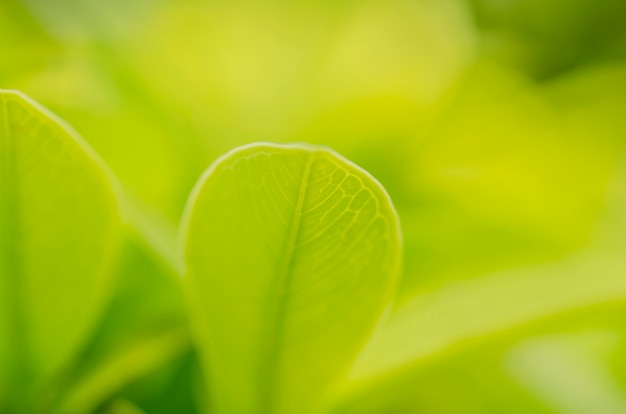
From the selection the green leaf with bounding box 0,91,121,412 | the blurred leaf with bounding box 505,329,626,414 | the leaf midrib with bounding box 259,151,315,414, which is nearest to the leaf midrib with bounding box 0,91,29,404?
the green leaf with bounding box 0,91,121,412

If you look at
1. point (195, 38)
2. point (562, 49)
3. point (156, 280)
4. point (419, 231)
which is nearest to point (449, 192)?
point (419, 231)

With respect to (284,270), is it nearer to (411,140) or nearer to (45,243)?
(45,243)

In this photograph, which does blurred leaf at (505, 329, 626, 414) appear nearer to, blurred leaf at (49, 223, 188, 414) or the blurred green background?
the blurred green background

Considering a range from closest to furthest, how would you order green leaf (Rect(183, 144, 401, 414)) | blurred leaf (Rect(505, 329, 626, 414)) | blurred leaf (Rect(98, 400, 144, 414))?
1. green leaf (Rect(183, 144, 401, 414))
2. blurred leaf (Rect(98, 400, 144, 414))
3. blurred leaf (Rect(505, 329, 626, 414))

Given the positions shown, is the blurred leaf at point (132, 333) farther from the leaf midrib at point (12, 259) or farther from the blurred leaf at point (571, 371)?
the blurred leaf at point (571, 371)

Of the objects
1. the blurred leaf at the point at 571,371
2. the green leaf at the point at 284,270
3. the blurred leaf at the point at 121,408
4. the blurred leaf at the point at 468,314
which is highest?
the green leaf at the point at 284,270

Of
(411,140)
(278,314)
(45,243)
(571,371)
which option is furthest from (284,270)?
(411,140)

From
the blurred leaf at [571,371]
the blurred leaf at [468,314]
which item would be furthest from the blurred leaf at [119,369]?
the blurred leaf at [571,371]

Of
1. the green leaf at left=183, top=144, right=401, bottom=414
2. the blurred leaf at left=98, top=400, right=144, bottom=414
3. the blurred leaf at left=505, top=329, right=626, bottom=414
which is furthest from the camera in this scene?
the blurred leaf at left=505, top=329, right=626, bottom=414
